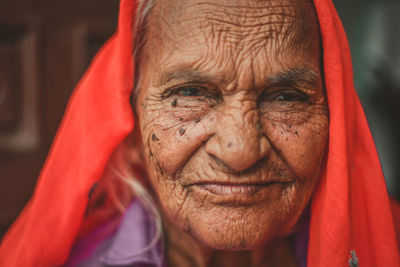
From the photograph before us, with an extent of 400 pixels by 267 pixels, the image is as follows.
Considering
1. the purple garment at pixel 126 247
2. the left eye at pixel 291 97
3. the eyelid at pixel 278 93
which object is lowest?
the purple garment at pixel 126 247

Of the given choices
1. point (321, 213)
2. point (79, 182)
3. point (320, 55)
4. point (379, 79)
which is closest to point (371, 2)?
point (379, 79)

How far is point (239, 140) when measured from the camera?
931 mm

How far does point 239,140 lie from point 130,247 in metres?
0.65

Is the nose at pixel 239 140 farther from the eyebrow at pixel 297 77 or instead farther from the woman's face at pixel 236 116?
the eyebrow at pixel 297 77

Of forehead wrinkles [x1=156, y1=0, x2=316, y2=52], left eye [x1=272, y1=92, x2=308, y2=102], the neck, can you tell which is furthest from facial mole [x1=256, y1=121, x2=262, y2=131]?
the neck

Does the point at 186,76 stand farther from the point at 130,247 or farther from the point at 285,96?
the point at 130,247

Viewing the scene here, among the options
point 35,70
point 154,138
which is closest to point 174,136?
point 154,138

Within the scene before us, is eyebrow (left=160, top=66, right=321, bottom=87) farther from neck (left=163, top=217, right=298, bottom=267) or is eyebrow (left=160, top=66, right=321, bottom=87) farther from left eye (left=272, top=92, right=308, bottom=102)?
neck (left=163, top=217, right=298, bottom=267)

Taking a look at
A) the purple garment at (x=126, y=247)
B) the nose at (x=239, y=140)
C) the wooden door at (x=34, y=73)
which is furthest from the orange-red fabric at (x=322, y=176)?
the wooden door at (x=34, y=73)

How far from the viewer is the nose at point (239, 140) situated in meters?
0.93

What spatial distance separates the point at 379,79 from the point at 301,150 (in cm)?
207

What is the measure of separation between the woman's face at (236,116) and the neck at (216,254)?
0.22m

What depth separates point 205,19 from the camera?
0.99 m

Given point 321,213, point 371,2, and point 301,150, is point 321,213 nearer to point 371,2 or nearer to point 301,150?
point 301,150
